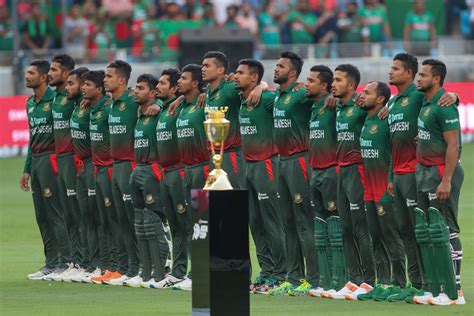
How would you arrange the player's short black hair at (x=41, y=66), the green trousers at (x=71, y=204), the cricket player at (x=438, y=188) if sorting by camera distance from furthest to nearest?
the player's short black hair at (x=41, y=66)
the green trousers at (x=71, y=204)
the cricket player at (x=438, y=188)

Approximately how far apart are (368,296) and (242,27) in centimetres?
1848

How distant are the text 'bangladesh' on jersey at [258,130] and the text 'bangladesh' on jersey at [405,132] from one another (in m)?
1.77

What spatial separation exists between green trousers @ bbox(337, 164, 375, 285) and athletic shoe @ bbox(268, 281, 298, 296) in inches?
→ 28.5

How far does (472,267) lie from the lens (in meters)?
17.2

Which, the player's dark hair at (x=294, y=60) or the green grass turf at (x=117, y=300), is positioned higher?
the player's dark hair at (x=294, y=60)

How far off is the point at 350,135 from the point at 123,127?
9.74 feet

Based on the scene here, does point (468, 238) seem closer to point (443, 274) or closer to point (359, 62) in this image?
point (443, 274)

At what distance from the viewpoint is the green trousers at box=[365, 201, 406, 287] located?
1458 cm

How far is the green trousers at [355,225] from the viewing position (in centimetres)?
1478

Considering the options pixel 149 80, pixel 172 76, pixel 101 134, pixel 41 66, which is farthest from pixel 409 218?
pixel 41 66

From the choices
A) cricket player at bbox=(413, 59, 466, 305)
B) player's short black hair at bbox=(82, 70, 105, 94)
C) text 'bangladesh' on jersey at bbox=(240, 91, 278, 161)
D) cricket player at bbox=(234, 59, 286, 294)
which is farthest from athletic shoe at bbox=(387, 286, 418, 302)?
player's short black hair at bbox=(82, 70, 105, 94)

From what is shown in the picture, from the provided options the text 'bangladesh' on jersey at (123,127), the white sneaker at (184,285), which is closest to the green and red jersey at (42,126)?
the text 'bangladesh' on jersey at (123,127)

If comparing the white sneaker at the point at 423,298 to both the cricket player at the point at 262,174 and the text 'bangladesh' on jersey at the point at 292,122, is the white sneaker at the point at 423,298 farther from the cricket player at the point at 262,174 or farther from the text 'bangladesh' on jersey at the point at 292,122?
the text 'bangladesh' on jersey at the point at 292,122

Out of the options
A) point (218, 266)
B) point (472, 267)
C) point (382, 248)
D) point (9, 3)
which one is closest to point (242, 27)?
point (9, 3)
